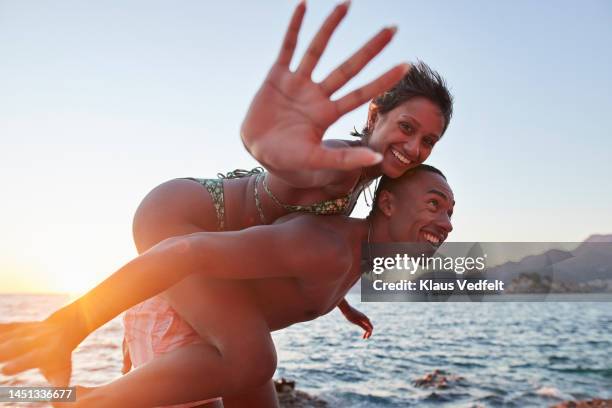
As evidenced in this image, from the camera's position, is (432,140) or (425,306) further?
(425,306)

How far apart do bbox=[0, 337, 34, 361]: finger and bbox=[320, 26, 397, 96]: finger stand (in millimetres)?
1487

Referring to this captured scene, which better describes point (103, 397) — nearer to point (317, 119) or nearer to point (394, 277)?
point (317, 119)

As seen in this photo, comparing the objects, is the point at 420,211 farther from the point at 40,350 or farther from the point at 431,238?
the point at 40,350

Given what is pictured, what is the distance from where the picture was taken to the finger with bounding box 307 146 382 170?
2.03 meters

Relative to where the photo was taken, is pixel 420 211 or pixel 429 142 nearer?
pixel 429 142

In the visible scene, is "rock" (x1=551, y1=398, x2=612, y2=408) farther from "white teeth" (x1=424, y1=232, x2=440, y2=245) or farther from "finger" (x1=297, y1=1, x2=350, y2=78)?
"finger" (x1=297, y1=1, x2=350, y2=78)

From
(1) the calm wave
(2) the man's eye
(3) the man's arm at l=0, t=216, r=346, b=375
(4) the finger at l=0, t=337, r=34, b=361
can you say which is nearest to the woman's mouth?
(2) the man's eye

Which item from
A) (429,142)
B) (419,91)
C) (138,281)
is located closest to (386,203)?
(429,142)

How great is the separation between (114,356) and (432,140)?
13632 millimetres

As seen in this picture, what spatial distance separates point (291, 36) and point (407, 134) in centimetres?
105

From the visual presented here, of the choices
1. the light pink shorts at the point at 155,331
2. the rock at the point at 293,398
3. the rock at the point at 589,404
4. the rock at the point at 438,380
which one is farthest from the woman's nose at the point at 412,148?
the rock at the point at 438,380

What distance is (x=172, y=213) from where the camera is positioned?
114 inches

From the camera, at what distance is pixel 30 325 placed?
2.32m

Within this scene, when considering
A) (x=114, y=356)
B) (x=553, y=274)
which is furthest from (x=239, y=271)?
(x=553, y=274)
